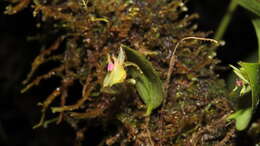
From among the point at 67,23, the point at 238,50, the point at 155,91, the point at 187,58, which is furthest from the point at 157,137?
the point at 238,50

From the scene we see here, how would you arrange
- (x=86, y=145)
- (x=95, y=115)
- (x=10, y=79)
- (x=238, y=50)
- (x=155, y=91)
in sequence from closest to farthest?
(x=155, y=91) → (x=95, y=115) → (x=86, y=145) → (x=238, y=50) → (x=10, y=79)

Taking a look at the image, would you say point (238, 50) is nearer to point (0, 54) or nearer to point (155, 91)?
point (155, 91)

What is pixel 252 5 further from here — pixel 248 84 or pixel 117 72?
pixel 117 72

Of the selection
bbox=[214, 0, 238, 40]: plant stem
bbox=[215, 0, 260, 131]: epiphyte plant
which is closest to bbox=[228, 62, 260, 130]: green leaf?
bbox=[215, 0, 260, 131]: epiphyte plant

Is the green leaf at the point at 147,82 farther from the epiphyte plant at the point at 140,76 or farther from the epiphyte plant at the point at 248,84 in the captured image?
the epiphyte plant at the point at 248,84

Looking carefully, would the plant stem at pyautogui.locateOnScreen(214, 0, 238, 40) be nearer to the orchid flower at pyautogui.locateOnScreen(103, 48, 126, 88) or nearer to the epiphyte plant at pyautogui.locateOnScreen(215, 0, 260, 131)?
the epiphyte plant at pyautogui.locateOnScreen(215, 0, 260, 131)

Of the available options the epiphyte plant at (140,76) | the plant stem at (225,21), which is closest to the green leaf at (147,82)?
the epiphyte plant at (140,76)
